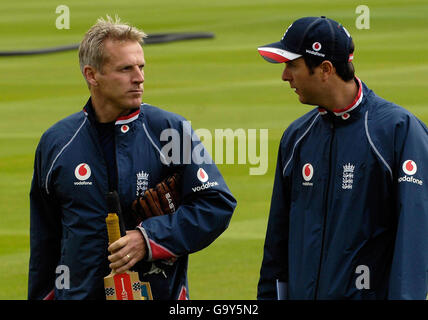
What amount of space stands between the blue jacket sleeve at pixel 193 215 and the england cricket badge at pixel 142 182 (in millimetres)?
150

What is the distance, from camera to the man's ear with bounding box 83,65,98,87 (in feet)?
17.1

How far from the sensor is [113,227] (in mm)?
4887

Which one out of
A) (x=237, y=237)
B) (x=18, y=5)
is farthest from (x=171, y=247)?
(x=18, y=5)

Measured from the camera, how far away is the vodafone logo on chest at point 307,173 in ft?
16.2

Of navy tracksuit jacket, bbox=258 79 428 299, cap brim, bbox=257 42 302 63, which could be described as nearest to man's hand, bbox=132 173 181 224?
navy tracksuit jacket, bbox=258 79 428 299

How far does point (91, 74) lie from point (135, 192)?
676 millimetres

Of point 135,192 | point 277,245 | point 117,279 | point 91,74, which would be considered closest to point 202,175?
point 135,192

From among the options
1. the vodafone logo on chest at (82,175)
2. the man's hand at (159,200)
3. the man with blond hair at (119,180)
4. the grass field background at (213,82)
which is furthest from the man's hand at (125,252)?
the grass field background at (213,82)

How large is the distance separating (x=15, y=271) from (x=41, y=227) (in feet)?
15.3

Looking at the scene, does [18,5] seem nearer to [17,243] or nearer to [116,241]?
[17,243]

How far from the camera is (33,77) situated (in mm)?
23000

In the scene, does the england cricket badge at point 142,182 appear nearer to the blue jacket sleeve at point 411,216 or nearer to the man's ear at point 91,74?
the man's ear at point 91,74

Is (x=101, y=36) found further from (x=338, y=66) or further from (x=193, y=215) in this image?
(x=338, y=66)
